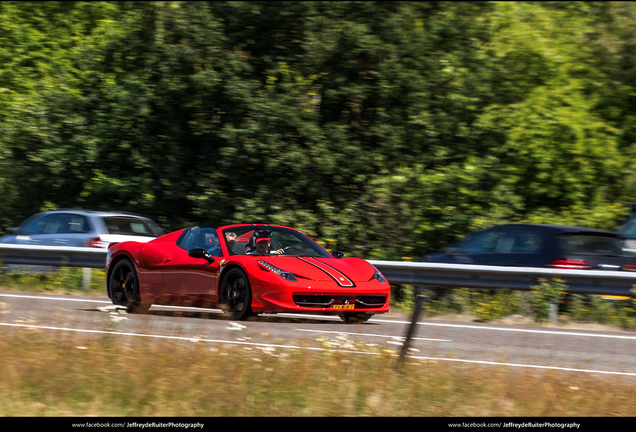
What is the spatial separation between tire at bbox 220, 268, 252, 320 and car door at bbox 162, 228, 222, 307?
175 millimetres

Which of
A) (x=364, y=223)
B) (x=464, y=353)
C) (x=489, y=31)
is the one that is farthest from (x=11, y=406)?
(x=489, y=31)

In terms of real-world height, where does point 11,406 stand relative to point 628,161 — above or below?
above

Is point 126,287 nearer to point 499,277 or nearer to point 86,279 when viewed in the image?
point 86,279

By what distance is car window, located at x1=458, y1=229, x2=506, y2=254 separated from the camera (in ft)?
42.1

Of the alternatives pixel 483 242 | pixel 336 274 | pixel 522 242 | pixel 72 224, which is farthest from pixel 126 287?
pixel 522 242

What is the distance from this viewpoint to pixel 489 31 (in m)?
19.4

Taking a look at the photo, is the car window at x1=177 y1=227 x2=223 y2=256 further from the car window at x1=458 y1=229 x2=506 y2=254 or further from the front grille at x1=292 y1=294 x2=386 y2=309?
the car window at x1=458 y1=229 x2=506 y2=254

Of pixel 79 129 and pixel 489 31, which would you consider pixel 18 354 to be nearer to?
pixel 79 129

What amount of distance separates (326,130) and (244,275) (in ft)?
28.6

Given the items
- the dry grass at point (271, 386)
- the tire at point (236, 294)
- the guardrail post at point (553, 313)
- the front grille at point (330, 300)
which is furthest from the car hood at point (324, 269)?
the guardrail post at point (553, 313)

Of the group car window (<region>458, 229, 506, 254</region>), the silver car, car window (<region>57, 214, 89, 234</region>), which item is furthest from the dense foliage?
car window (<region>458, 229, 506, 254</region>)

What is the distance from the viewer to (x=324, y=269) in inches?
392
